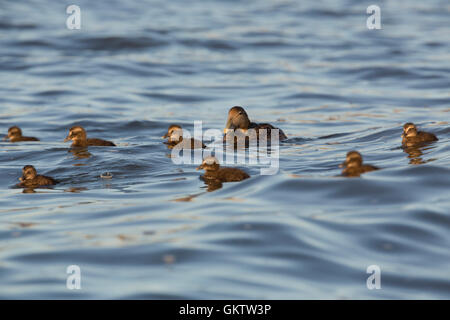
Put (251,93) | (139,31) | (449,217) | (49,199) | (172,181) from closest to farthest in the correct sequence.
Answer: (449,217), (49,199), (172,181), (251,93), (139,31)

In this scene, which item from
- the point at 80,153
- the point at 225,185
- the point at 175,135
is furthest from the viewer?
the point at 175,135

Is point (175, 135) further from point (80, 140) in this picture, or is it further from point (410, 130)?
point (410, 130)

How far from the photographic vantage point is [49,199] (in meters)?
9.86

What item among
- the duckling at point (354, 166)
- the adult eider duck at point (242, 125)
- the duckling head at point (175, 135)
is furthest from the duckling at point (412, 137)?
the duckling head at point (175, 135)

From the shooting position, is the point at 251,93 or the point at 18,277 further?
the point at 251,93

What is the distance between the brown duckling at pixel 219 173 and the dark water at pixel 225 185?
17cm

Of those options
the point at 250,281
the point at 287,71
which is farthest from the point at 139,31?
the point at 250,281

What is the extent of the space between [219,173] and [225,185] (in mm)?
271

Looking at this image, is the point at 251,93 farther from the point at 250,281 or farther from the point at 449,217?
the point at 250,281

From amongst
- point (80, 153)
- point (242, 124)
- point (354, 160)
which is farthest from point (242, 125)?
point (354, 160)

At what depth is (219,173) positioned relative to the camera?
405 inches

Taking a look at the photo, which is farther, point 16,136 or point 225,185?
point 16,136

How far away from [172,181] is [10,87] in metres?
11.8

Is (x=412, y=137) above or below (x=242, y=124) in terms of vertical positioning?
below
